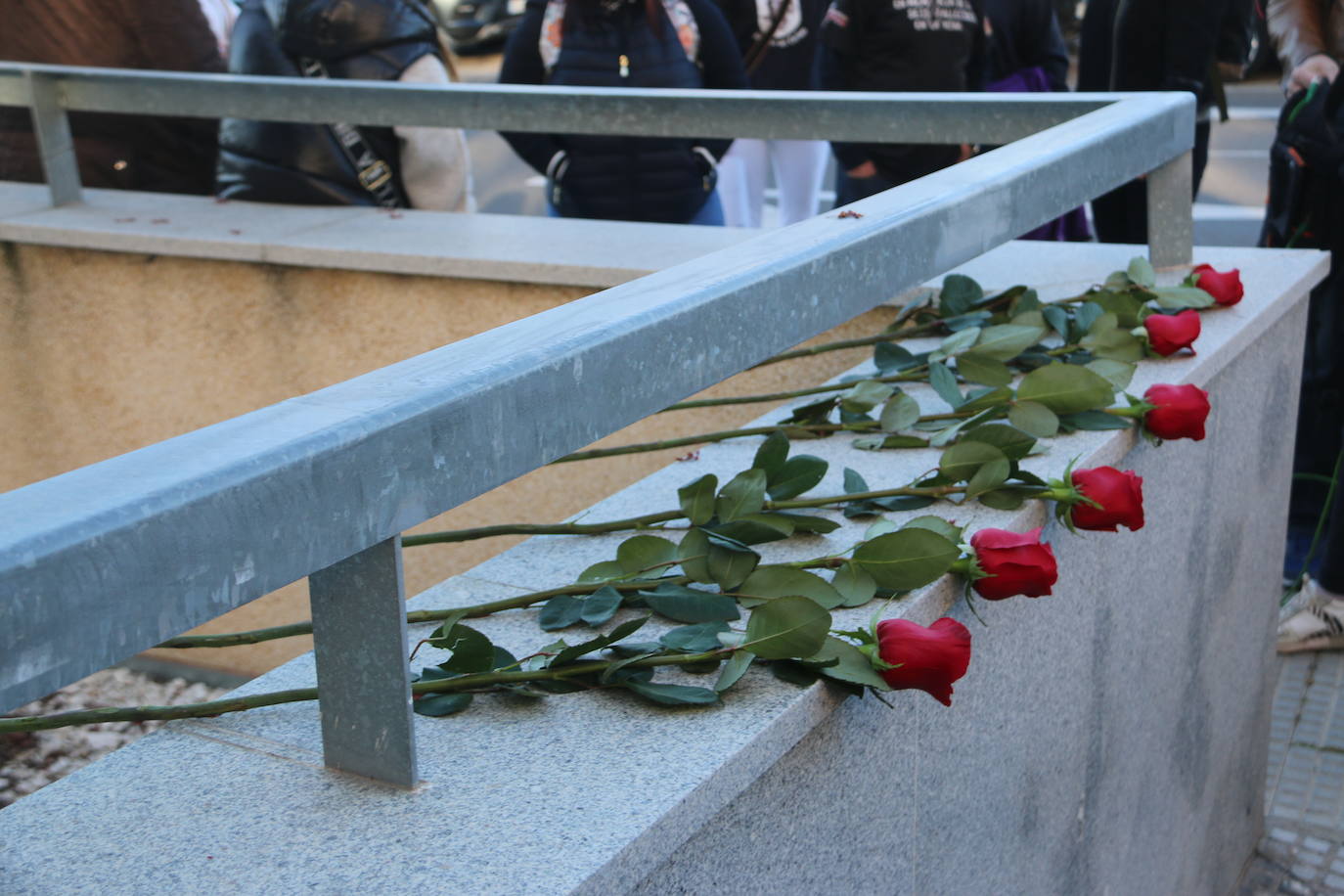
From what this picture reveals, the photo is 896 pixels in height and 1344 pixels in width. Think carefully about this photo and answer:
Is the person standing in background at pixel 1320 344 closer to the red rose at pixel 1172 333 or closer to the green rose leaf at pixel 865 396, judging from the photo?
the red rose at pixel 1172 333

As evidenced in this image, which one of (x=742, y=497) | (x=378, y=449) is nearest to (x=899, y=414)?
(x=742, y=497)

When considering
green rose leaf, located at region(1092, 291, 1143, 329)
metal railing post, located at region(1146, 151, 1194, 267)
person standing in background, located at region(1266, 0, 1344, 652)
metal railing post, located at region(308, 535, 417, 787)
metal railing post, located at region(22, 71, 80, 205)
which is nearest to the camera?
metal railing post, located at region(308, 535, 417, 787)

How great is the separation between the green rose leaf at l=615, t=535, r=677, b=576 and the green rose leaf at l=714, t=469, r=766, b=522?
0.11m

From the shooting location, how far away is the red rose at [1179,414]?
1819mm

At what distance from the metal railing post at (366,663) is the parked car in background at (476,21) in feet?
68.4

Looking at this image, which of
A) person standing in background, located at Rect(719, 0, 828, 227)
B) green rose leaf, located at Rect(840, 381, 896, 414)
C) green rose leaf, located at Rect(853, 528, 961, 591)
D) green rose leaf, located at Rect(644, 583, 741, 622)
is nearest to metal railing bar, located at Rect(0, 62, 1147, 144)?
green rose leaf, located at Rect(840, 381, 896, 414)

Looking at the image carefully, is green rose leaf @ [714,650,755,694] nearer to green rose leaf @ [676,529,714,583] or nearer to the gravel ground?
green rose leaf @ [676,529,714,583]

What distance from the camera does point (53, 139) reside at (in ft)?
12.9

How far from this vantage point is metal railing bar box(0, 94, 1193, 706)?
0.71 meters

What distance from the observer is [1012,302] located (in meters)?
2.32

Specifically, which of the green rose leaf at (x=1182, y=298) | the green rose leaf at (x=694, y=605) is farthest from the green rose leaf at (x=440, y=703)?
the green rose leaf at (x=1182, y=298)

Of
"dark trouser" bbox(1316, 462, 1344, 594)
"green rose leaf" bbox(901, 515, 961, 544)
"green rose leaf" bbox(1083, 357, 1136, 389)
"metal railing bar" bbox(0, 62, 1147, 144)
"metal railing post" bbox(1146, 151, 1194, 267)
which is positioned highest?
"metal railing bar" bbox(0, 62, 1147, 144)

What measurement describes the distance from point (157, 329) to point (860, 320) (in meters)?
1.94

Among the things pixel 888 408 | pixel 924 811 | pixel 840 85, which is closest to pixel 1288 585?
pixel 840 85
